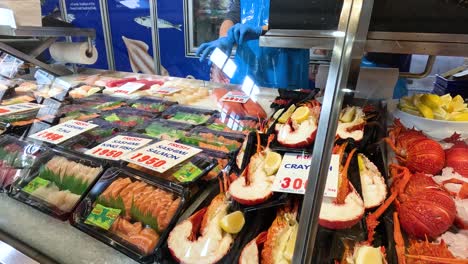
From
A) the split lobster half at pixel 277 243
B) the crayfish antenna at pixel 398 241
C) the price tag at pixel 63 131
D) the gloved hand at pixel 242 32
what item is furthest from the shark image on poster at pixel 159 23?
the crayfish antenna at pixel 398 241

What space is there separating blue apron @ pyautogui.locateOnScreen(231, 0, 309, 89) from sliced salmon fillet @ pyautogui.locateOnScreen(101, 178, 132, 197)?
1.66 metres

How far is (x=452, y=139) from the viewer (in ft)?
4.31

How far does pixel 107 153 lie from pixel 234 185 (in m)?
0.65

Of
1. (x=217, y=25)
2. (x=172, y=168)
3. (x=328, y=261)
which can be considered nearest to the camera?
(x=328, y=261)

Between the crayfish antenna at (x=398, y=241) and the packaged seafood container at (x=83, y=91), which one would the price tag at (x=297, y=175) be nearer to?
the crayfish antenna at (x=398, y=241)

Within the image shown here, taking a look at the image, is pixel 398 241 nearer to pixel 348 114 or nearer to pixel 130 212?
pixel 348 114

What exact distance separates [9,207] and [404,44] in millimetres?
1670

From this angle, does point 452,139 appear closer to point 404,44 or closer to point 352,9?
point 404,44

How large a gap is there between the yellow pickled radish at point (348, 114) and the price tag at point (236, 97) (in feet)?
2.30

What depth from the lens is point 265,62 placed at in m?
2.80

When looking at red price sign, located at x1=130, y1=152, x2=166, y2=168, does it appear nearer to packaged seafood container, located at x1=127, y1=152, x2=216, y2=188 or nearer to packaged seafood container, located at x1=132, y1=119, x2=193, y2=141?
packaged seafood container, located at x1=127, y1=152, x2=216, y2=188

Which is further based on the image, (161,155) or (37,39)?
(37,39)

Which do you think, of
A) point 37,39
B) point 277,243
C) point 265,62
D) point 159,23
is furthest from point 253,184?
point 159,23

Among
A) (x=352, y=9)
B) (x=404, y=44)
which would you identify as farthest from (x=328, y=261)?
(x=404, y=44)
